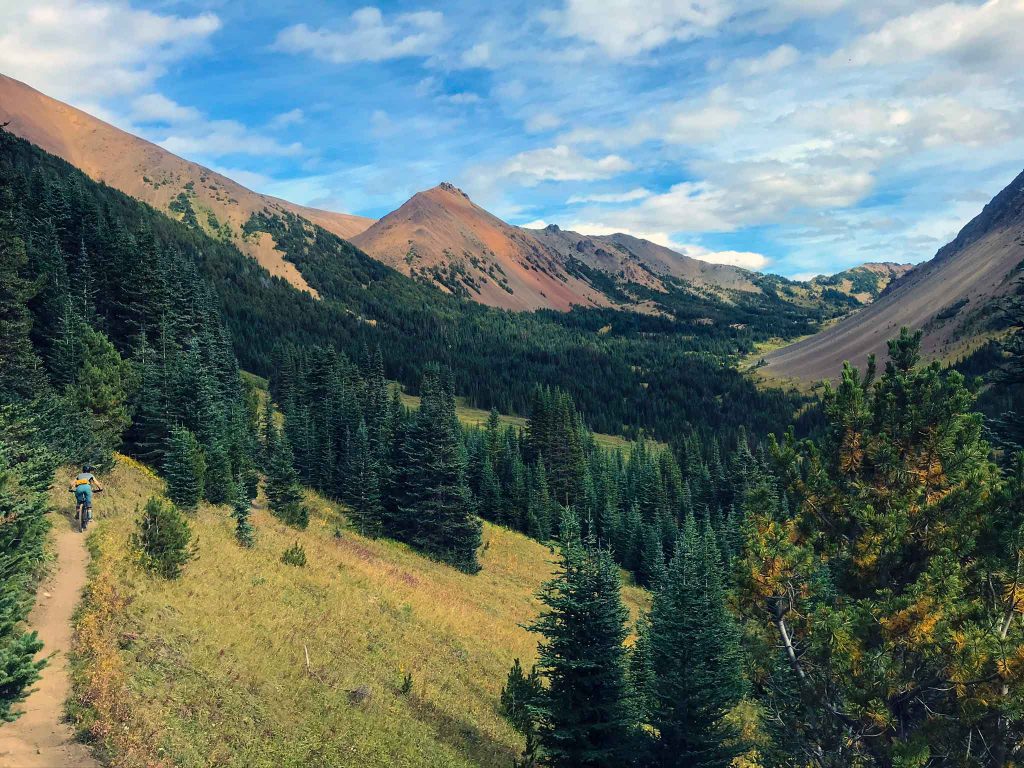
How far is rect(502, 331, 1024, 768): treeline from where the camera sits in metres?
9.70

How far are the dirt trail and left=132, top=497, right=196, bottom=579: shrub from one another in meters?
1.85

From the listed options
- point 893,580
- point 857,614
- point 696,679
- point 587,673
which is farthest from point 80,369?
point 893,580

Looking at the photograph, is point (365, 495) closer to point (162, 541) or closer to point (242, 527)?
point (242, 527)

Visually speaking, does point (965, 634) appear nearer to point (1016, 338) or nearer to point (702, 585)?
point (702, 585)

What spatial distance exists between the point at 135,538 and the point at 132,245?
40.4 metres

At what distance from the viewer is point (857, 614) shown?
10.5 m

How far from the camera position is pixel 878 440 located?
39.7 feet

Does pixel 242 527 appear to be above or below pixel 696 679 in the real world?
above

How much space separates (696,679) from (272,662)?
36.4 feet

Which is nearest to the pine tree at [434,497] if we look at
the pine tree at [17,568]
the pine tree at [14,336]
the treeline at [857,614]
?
the pine tree at [14,336]

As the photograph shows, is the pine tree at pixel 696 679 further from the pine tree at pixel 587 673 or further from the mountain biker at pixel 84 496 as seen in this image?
the mountain biker at pixel 84 496

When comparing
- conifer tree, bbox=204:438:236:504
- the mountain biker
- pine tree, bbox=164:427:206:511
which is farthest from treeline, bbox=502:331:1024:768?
conifer tree, bbox=204:438:236:504

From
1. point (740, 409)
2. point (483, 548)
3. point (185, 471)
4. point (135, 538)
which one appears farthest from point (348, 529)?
point (740, 409)

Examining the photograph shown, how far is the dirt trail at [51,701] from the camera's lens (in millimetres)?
9375
